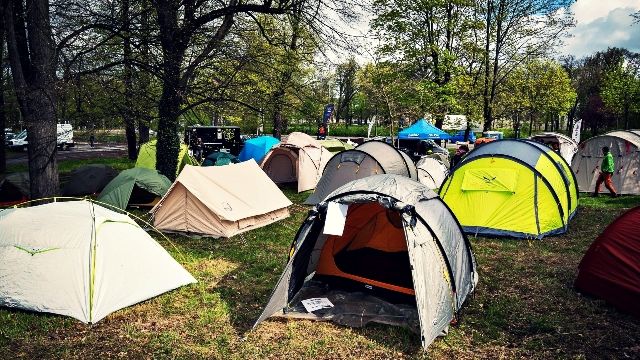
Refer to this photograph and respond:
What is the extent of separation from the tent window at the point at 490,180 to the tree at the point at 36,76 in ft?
28.8

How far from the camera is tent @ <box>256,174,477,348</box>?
17.7 ft

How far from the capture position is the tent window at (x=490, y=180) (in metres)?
9.38

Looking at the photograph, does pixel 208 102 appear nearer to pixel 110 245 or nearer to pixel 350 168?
pixel 350 168

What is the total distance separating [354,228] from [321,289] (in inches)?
43.0

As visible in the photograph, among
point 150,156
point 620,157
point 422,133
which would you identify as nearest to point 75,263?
point 150,156

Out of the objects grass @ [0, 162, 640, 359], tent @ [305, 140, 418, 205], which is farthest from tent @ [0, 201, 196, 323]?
tent @ [305, 140, 418, 205]

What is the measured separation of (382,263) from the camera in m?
6.70

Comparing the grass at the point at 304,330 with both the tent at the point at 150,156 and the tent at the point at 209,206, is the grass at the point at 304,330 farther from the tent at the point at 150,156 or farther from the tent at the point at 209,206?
the tent at the point at 150,156

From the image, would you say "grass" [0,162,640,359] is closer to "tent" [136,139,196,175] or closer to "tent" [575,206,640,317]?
"tent" [575,206,640,317]

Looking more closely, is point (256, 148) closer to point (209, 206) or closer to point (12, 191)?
point (12, 191)

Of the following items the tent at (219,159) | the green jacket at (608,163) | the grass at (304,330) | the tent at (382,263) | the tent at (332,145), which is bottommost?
the grass at (304,330)

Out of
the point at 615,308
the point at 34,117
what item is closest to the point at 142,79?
the point at 34,117

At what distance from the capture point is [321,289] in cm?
662

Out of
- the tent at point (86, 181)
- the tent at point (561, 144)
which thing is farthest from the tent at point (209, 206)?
the tent at point (561, 144)
